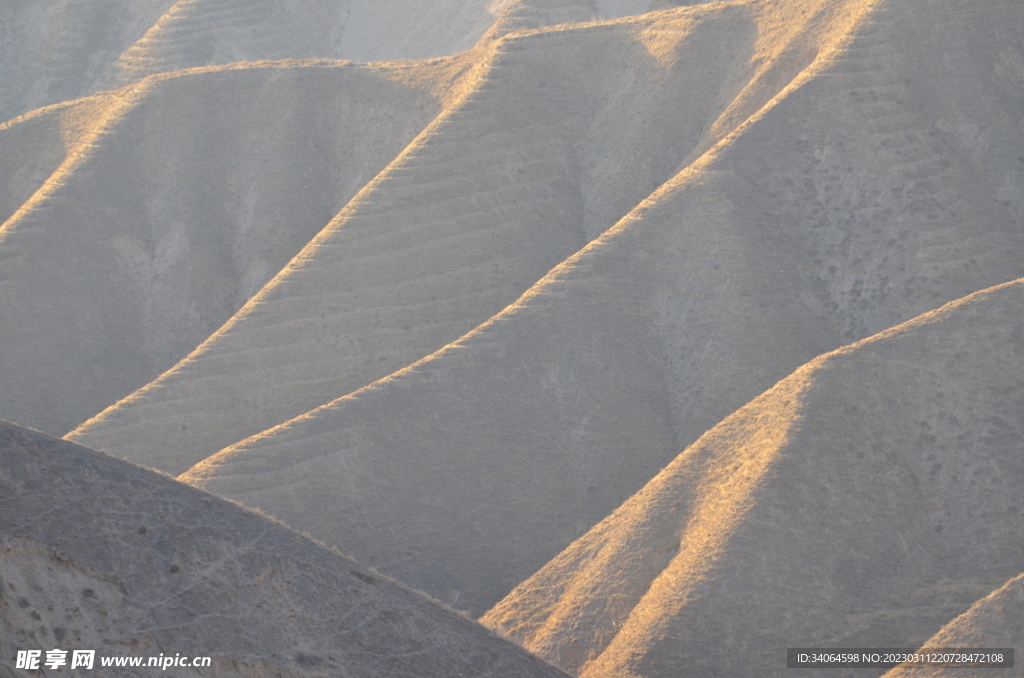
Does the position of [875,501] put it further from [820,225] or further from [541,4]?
[541,4]

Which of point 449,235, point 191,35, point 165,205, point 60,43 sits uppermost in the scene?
point 60,43

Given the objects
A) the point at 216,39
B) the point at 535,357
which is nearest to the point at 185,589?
the point at 535,357

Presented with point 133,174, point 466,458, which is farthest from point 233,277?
point 466,458

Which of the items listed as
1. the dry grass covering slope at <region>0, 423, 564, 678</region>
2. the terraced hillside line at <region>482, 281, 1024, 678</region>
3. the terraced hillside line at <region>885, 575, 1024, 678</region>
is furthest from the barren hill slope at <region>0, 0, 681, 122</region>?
the dry grass covering slope at <region>0, 423, 564, 678</region>

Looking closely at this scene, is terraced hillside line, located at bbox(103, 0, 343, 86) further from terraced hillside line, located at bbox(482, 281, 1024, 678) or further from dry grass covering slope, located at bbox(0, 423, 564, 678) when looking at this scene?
dry grass covering slope, located at bbox(0, 423, 564, 678)

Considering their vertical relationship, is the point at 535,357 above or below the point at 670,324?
below

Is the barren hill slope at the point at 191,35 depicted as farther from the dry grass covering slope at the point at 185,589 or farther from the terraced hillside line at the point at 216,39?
the dry grass covering slope at the point at 185,589

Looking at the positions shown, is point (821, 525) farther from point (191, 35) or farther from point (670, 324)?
point (191, 35)
